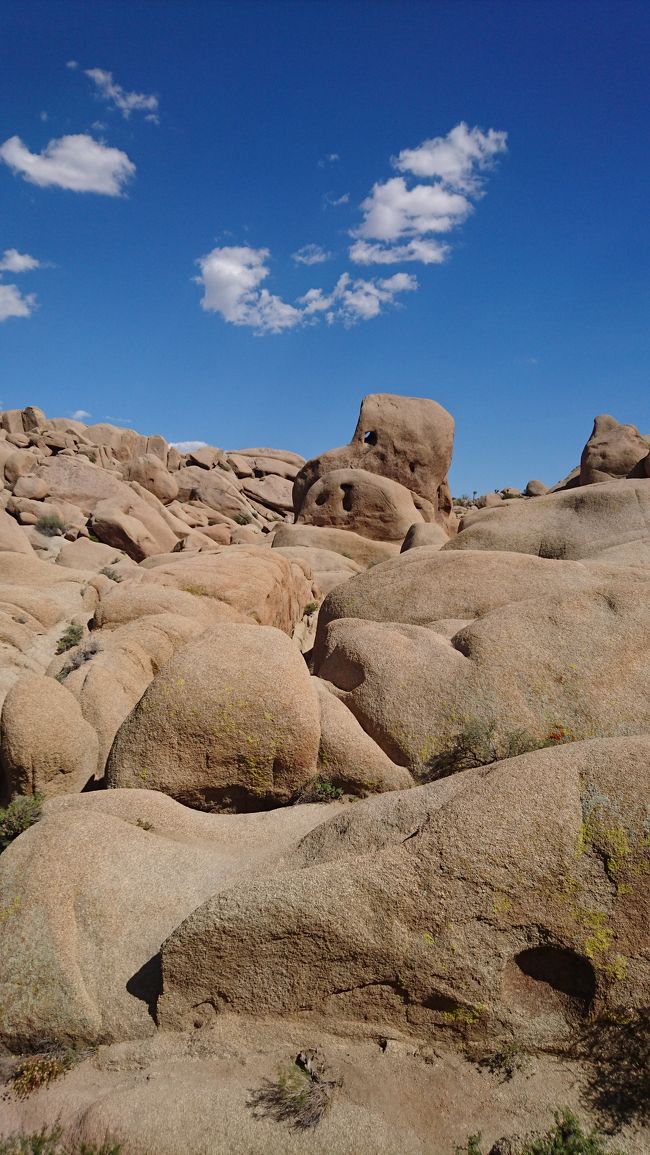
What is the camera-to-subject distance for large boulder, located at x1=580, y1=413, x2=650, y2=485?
74.2 ft

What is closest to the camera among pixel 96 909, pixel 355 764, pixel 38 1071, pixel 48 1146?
pixel 48 1146

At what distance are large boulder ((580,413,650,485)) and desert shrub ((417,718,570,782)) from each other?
682 inches

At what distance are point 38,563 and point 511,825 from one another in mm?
13924

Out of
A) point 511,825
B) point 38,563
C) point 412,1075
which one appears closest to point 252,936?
point 412,1075

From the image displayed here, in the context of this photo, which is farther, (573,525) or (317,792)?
(573,525)

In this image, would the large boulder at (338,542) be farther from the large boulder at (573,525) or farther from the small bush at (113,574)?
the large boulder at (573,525)

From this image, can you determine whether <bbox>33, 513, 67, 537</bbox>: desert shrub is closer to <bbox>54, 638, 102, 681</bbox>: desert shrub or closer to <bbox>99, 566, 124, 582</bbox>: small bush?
<bbox>99, 566, 124, 582</bbox>: small bush

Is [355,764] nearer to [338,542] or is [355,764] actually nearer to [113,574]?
[113,574]

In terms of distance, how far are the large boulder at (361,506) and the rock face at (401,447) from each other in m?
1.35

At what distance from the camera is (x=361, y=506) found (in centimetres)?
2356

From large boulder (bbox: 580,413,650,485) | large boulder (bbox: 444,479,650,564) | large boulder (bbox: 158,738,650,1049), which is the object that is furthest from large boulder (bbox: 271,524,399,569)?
large boulder (bbox: 158,738,650,1049)

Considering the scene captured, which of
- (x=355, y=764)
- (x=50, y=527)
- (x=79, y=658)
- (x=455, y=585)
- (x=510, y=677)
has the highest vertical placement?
(x=50, y=527)

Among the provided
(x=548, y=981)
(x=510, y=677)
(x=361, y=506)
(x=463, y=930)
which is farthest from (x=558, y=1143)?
(x=361, y=506)

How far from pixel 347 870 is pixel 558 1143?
5.50 feet
